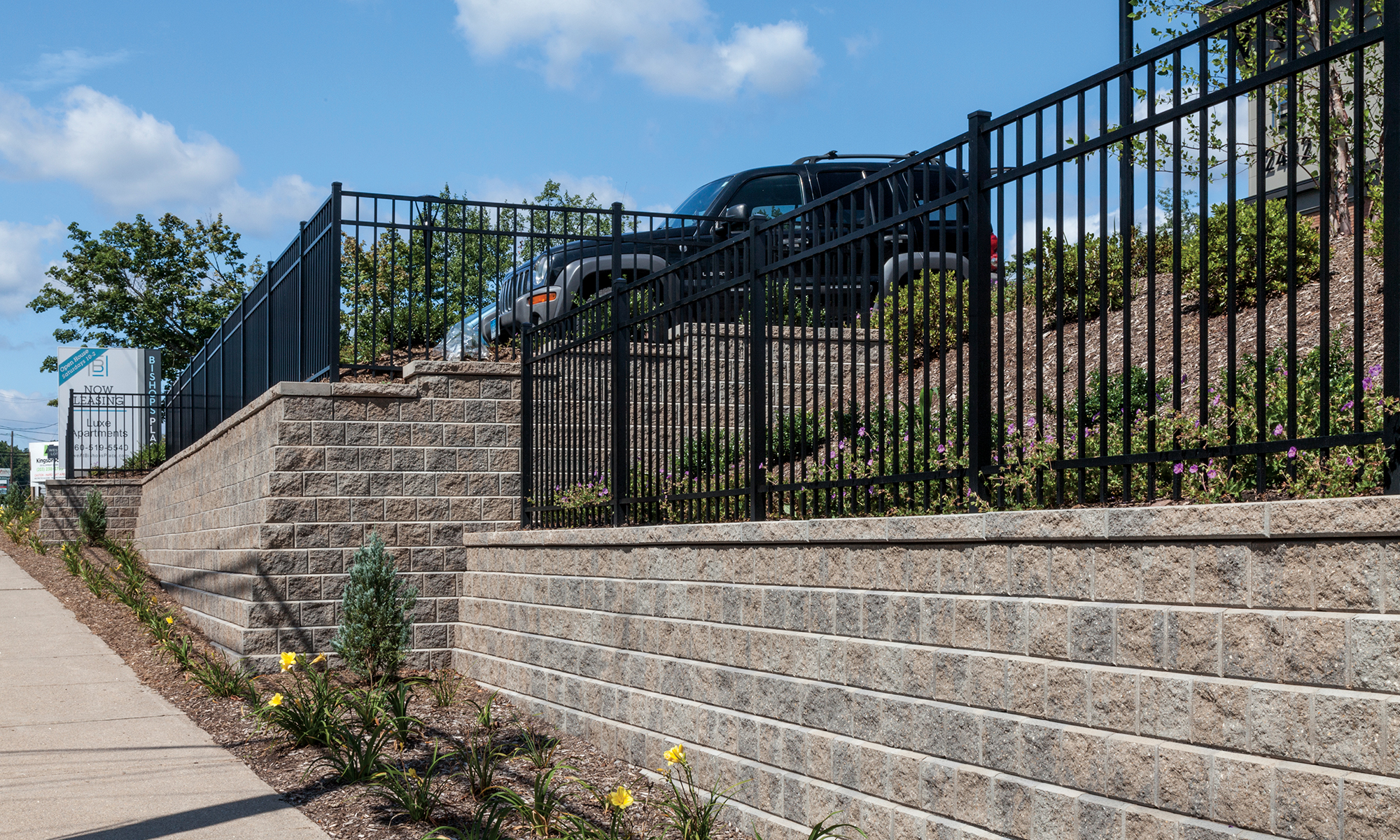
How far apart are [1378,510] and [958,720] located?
67.5 inches

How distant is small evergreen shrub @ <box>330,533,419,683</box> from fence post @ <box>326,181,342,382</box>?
1.45 m

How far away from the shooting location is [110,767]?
22.3 ft

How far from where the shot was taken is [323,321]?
9.72 m

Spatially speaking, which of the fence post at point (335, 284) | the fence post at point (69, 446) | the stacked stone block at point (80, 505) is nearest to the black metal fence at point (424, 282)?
the fence post at point (335, 284)

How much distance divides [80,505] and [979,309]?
64.6 ft

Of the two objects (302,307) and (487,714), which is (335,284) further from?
(487,714)

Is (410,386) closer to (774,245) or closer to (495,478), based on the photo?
(495,478)

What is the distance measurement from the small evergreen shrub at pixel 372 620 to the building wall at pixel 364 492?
1.55 ft

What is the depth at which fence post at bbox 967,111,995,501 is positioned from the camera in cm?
459

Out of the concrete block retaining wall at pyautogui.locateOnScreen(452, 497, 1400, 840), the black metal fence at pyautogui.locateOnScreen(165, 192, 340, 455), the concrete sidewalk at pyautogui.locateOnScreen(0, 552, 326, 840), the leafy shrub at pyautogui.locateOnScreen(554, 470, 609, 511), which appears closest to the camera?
the concrete block retaining wall at pyautogui.locateOnScreen(452, 497, 1400, 840)

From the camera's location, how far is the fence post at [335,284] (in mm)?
9367

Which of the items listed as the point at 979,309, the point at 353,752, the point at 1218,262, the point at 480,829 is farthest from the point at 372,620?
the point at 1218,262

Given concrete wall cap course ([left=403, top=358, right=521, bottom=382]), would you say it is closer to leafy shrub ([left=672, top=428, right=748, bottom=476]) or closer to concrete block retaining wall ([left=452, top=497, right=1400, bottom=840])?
leafy shrub ([left=672, top=428, right=748, bottom=476])

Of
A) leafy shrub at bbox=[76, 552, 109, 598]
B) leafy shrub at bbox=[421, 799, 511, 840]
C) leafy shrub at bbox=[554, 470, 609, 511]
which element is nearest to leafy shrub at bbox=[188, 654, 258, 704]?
leafy shrub at bbox=[554, 470, 609, 511]
